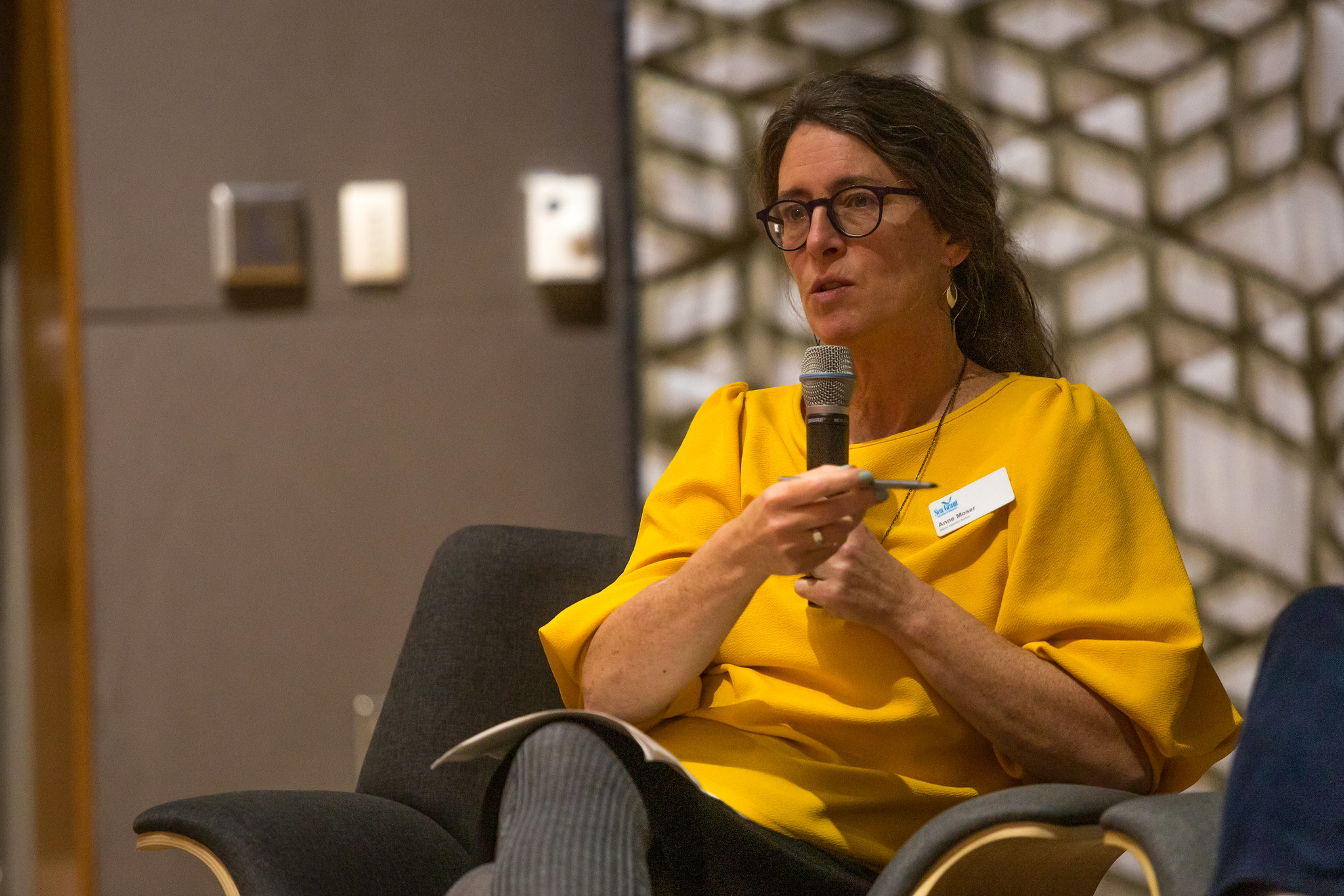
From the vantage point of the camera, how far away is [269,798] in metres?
1.35

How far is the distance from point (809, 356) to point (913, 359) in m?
0.32

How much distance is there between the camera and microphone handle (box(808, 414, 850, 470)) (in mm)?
1220

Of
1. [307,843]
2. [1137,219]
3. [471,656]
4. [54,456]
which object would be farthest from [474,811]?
[1137,219]

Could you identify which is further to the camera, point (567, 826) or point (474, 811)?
point (474, 811)

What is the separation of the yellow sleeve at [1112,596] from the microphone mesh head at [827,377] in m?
0.29

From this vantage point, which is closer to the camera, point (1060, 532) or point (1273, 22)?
point (1060, 532)

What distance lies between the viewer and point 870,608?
1258 millimetres

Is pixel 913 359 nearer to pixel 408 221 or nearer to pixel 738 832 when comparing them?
pixel 738 832

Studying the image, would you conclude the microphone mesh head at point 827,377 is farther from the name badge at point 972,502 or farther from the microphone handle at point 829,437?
the name badge at point 972,502

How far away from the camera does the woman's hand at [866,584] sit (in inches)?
49.3

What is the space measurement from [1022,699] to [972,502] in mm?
257

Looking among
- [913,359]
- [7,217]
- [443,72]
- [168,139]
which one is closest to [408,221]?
[443,72]

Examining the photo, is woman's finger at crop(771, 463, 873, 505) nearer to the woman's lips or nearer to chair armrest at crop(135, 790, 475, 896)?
the woman's lips

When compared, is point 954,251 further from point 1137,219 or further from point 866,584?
point 1137,219
